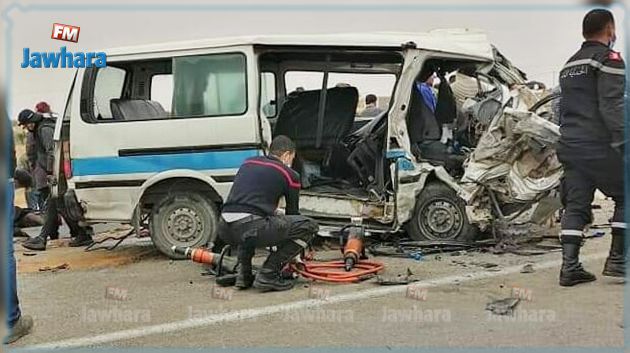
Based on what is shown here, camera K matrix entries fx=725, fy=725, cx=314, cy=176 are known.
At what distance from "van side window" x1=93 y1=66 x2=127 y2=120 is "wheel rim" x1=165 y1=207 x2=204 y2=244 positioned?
1.14 metres

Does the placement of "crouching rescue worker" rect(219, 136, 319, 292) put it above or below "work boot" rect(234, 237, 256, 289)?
above

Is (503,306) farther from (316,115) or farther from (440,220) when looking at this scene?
(316,115)

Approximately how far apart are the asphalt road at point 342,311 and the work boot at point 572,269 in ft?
0.20

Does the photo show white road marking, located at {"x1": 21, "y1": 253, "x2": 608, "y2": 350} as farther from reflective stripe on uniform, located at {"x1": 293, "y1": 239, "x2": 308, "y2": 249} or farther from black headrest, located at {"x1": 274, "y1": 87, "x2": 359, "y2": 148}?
black headrest, located at {"x1": 274, "y1": 87, "x2": 359, "y2": 148}

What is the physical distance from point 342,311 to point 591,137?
2.14 m

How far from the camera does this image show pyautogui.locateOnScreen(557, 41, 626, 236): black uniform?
495cm

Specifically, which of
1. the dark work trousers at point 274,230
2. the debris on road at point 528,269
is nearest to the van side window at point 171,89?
the dark work trousers at point 274,230

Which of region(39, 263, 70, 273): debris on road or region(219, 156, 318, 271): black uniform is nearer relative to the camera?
region(219, 156, 318, 271): black uniform

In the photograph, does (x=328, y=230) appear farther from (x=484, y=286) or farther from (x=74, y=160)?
(x=74, y=160)

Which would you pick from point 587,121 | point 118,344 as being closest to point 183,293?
point 118,344

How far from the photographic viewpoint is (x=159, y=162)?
265 inches

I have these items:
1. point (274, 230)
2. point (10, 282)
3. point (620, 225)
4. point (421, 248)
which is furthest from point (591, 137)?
point (10, 282)

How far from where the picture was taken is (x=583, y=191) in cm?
516

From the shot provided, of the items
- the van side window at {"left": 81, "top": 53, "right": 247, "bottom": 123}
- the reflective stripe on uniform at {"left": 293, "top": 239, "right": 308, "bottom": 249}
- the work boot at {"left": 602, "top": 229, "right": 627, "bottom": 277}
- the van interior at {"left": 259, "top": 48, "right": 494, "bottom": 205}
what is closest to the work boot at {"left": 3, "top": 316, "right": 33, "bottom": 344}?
the reflective stripe on uniform at {"left": 293, "top": 239, "right": 308, "bottom": 249}
